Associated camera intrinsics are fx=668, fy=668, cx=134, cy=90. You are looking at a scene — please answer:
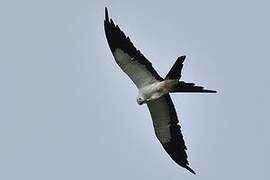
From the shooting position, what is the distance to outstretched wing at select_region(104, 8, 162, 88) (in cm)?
1922

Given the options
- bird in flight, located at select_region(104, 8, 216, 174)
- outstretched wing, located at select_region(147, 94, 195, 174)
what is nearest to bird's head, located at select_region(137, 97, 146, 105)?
bird in flight, located at select_region(104, 8, 216, 174)

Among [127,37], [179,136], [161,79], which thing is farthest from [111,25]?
[179,136]

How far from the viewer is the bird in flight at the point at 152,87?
19.2m

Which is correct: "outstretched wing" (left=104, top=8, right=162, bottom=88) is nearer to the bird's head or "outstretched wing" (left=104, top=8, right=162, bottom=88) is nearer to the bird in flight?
the bird in flight

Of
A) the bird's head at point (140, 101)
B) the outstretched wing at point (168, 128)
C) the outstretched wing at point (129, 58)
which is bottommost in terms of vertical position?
the outstretched wing at point (168, 128)

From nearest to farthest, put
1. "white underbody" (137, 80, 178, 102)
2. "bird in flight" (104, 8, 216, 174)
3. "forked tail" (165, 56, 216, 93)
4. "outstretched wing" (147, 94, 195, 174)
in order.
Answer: "forked tail" (165, 56, 216, 93)
"white underbody" (137, 80, 178, 102)
"bird in flight" (104, 8, 216, 174)
"outstretched wing" (147, 94, 195, 174)

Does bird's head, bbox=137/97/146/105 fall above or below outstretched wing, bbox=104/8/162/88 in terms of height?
below

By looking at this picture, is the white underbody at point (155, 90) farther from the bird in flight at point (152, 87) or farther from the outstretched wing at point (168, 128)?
the outstretched wing at point (168, 128)

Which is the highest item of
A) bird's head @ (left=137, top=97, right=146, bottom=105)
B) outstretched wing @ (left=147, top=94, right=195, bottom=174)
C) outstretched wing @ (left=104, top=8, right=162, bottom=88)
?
outstretched wing @ (left=104, top=8, right=162, bottom=88)

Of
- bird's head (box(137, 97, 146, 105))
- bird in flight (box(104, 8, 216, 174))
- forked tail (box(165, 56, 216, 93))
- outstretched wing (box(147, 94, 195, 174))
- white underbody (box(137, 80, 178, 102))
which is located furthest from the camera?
outstretched wing (box(147, 94, 195, 174))

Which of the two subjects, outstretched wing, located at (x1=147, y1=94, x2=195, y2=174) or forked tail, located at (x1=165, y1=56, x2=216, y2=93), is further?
outstretched wing, located at (x1=147, y1=94, x2=195, y2=174)

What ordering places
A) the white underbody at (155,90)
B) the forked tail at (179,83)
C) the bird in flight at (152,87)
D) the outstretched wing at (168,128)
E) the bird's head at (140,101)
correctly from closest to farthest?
the forked tail at (179,83), the white underbody at (155,90), the bird in flight at (152,87), the bird's head at (140,101), the outstretched wing at (168,128)

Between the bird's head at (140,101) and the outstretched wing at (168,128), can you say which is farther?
the outstretched wing at (168,128)

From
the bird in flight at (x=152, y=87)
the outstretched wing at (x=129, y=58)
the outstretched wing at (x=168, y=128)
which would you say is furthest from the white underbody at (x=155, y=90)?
the outstretched wing at (x=168, y=128)
